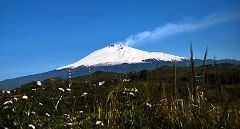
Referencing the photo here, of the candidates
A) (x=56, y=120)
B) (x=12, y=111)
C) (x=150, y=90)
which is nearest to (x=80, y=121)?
(x=56, y=120)

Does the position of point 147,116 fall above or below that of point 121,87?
below

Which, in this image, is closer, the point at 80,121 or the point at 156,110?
the point at 156,110

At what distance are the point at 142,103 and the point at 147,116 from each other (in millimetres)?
227

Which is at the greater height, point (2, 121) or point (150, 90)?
point (150, 90)

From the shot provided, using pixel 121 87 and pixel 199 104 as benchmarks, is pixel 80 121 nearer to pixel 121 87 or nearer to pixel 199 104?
pixel 121 87

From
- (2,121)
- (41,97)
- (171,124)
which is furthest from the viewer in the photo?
(41,97)

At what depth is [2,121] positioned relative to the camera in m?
9.50

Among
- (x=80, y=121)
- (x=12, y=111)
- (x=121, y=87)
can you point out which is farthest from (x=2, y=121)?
(x=121, y=87)

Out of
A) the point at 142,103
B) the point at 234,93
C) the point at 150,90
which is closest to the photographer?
the point at 234,93

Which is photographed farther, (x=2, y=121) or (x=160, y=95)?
(x=2, y=121)

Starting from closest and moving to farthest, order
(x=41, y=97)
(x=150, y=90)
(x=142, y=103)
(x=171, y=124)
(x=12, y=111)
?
1. (x=171, y=124)
2. (x=142, y=103)
3. (x=150, y=90)
4. (x=12, y=111)
5. (x=41, y=97)

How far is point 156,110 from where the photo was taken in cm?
751

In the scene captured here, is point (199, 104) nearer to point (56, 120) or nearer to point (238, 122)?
point (238, 122)

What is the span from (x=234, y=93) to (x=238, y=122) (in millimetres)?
396
